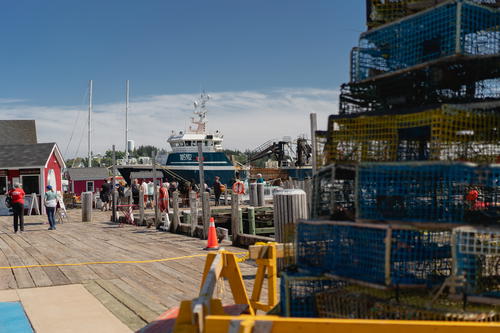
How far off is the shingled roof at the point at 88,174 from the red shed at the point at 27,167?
16.6 metres

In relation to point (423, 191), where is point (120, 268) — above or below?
below

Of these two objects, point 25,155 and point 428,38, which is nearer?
point 428,38

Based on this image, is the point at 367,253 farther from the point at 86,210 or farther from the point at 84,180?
the point at 84,180

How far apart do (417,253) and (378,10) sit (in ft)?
7.33

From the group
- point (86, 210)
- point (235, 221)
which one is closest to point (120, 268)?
point (235, 221)

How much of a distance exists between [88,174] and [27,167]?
19400 millimetres

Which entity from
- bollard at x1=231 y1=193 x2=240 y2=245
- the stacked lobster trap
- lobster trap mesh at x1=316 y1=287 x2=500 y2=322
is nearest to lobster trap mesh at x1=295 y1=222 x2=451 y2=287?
the stacked lobster trap

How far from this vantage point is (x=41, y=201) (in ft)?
79.4

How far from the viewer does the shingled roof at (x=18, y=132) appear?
3125cm

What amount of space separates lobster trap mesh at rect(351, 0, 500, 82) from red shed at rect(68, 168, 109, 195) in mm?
39756

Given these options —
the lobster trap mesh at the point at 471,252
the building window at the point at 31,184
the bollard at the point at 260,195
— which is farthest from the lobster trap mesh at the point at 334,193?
the building window at the point at 31,184

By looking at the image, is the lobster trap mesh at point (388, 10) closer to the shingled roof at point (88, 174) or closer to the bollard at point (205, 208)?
the bollard at point (205, 208)

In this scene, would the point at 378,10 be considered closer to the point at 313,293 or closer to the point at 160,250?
the point at 313,293

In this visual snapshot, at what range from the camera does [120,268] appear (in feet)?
30.5
